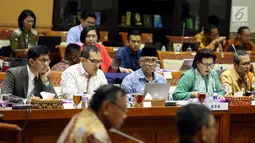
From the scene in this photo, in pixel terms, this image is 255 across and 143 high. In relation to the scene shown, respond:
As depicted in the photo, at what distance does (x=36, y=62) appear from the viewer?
5277mm

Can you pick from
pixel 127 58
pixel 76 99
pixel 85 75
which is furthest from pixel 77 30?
pixel 76 99

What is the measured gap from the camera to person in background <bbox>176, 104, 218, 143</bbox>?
2.94 m

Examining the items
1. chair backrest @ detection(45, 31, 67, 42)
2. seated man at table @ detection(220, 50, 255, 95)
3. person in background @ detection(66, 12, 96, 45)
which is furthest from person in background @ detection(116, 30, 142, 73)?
chair backrest @ detection(45, 31, 67, 42)

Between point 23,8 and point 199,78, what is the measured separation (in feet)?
17.3

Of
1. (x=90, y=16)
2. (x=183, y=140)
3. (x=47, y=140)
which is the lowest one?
(x=47, y=140)

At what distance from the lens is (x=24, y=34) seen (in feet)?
30.1

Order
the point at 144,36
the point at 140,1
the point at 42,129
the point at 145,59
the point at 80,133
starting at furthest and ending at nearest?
1. the point at 140,1
2. the point at 144,36
3. the point at 145,59
4. the point at 42,129
5. the point at 80,133

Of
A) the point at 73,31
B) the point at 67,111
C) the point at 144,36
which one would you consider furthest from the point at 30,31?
the point at 67,111

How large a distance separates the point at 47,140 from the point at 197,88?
194cm

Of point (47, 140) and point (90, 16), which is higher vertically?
point (90, 16)

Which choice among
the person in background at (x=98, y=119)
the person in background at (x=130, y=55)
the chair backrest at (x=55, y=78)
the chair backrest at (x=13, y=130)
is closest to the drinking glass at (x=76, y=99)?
the chair backrest at (x=13, y=130)

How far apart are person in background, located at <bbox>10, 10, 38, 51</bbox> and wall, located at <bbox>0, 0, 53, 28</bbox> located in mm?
1474

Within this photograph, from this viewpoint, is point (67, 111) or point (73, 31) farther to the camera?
point (73, 31)

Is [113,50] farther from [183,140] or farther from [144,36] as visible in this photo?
[183,140]
